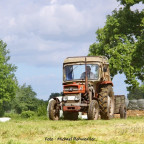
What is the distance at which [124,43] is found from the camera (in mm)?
37469

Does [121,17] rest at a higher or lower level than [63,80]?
higher

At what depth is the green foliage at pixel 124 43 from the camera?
118ft

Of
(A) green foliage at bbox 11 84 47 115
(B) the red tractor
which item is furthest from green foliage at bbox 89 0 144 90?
(A) green foliage at bbox 11 84 47 115

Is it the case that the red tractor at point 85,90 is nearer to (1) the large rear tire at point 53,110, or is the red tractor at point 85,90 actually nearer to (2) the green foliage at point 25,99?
(1) the large rear tire at point 53,110

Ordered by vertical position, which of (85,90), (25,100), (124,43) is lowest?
(85,90)

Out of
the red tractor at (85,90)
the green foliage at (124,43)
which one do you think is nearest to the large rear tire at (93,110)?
the red tractor at (85,90)

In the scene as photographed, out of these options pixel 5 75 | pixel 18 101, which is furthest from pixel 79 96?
pixel 18 101

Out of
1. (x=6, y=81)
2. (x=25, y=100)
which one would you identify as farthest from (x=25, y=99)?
(x=6, y=81)

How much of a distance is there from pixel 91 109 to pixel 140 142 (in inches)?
313

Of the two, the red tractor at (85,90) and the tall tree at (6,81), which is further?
the tall tree at (6,81)

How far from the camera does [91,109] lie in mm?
17109

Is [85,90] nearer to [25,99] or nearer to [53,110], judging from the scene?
[53,110]

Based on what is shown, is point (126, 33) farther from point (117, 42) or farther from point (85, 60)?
point (85, 60)

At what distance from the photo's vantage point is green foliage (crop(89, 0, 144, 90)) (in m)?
36.1
